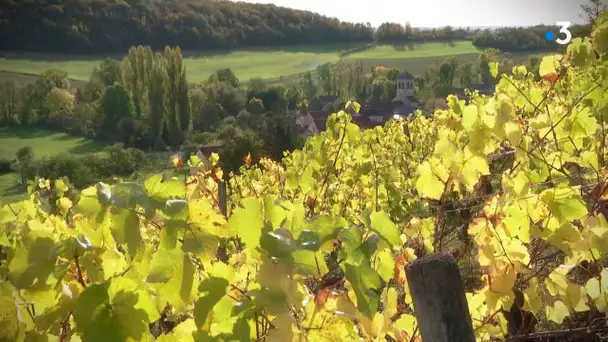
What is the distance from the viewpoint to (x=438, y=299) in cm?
89

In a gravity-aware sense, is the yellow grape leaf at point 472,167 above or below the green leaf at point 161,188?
below

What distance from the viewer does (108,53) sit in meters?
73.7

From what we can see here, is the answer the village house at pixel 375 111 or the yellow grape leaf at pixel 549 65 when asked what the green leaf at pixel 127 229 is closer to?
the yellow grape leaf at pixel 549 65

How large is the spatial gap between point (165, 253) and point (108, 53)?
7922 centimetres

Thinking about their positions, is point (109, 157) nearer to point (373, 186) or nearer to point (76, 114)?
point (76, 114)

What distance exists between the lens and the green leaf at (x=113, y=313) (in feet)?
2.60

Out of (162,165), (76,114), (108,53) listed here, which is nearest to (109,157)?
(162,165)

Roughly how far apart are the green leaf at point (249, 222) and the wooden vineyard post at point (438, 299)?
10.5 inches

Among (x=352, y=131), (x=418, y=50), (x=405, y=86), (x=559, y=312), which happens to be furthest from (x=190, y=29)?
(x=559, y=312)

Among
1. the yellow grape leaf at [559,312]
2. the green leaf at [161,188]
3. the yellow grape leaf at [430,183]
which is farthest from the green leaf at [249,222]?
the yellow grape leaf at [559,312]

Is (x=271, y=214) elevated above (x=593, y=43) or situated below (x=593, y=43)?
below

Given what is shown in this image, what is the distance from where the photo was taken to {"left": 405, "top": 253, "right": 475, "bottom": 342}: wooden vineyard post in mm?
890

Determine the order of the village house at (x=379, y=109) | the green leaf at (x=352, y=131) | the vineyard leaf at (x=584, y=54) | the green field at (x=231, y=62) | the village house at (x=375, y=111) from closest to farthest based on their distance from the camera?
the vineyard leaf at (x=584, y=54), the green leaf at (x=352, y=131), the village house at (x=379, y=109), the village house at (x=375, y=111), the green field at (x=231, y=62)

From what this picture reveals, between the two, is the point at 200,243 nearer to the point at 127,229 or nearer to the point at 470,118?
the point at 127,229
